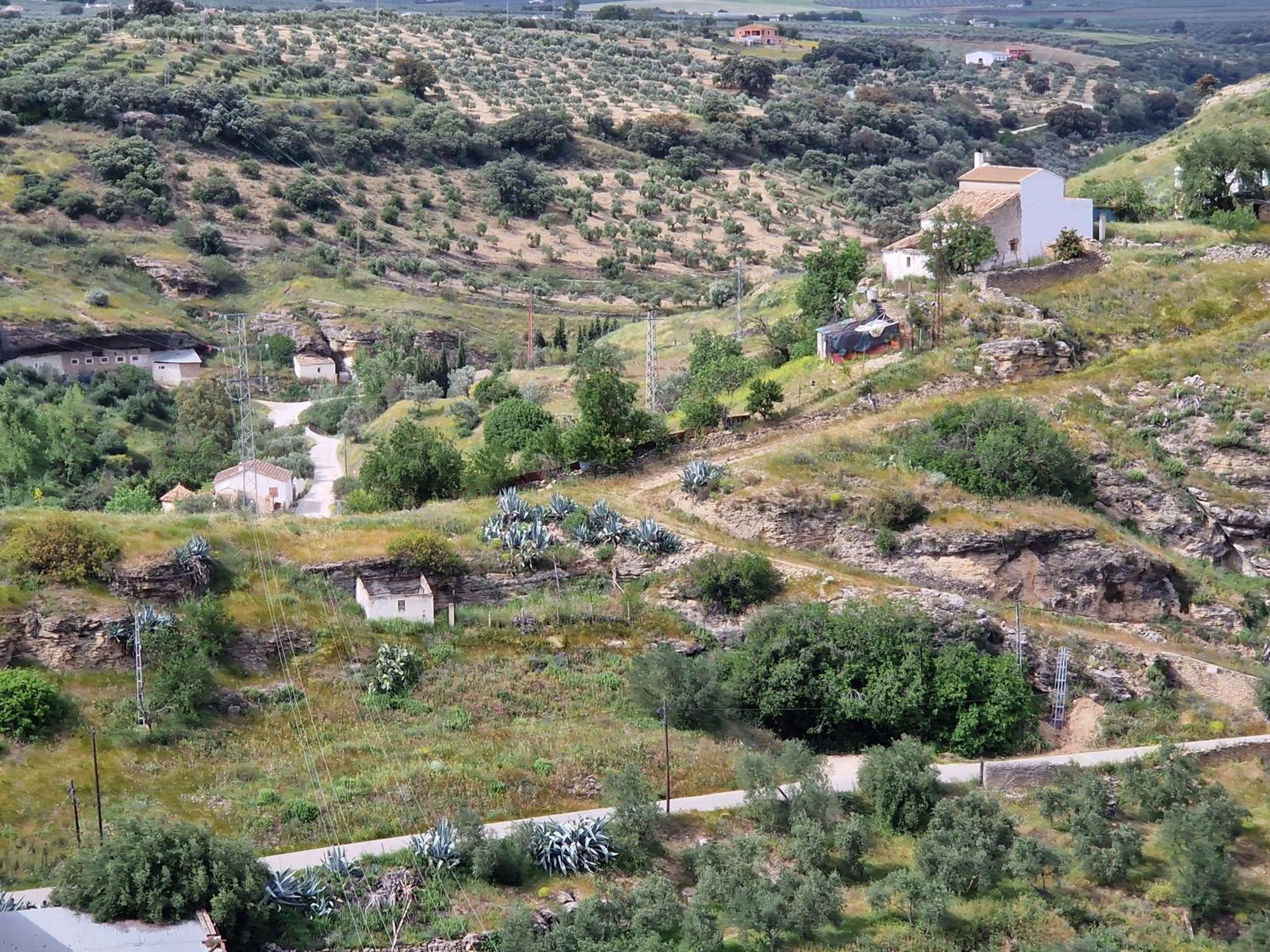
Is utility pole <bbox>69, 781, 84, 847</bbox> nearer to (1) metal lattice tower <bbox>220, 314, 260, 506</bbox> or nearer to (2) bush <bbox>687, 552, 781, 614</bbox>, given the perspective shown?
(2) bush <bbox>687, 552, 781, 614</bbox>

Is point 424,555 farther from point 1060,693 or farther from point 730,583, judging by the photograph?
point 1060,693

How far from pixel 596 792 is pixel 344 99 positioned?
252ft

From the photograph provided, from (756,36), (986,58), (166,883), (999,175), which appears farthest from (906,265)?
(986,58)

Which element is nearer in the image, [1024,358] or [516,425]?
Answer: [1024,358]

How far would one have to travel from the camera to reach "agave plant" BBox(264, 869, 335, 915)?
27.2 metres

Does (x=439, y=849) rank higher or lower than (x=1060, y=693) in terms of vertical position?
higher

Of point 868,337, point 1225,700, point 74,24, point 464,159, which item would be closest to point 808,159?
point 464,159

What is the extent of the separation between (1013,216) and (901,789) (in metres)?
23.7

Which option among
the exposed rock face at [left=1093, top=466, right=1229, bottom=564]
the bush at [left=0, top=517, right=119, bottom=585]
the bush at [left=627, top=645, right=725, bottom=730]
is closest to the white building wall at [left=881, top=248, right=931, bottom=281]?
the exposed rock face at [left=1093, top=466, right=1229, bottom=564]

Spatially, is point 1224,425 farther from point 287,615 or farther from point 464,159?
point 464,159

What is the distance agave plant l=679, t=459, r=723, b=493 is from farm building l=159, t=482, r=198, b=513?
15.6m

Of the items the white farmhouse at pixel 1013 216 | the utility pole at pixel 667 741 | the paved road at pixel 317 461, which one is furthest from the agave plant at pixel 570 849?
the white farmhouse at pixel 1013 216

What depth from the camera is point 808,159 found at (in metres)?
111

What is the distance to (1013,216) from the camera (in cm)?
5044
